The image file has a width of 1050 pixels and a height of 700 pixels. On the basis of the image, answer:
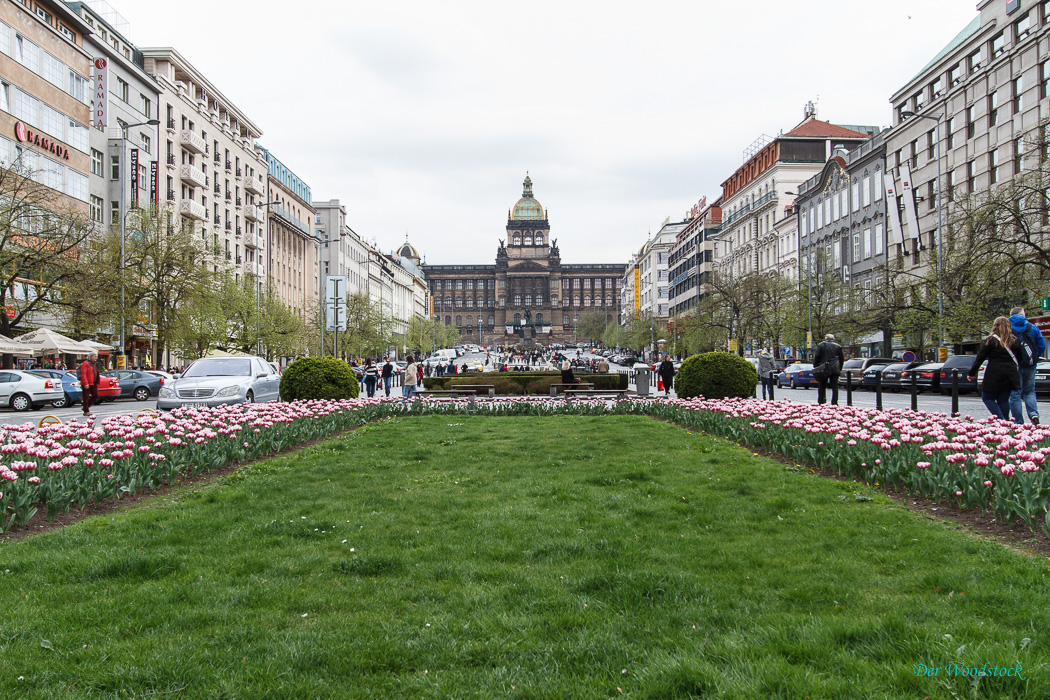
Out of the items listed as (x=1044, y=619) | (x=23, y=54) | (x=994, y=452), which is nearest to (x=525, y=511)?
(x=1044, y=619)

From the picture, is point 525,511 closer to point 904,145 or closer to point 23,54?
point 23,54

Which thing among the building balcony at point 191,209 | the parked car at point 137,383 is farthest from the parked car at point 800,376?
the building balcony at point 191,209

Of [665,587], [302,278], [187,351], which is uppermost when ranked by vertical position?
[302,278]

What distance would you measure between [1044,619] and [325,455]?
879 centimetres

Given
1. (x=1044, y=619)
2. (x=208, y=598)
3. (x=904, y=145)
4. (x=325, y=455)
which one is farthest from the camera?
(x=904, y=145)

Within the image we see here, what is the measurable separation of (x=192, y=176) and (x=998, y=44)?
51355 mm

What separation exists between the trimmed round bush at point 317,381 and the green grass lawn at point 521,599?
1116 cm

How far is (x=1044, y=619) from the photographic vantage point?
3.75m

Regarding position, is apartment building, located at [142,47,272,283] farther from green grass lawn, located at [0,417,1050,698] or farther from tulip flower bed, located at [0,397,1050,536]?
green grass lawn, located at [0,417,1050,698]

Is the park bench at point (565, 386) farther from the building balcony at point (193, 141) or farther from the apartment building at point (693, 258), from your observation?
the apartment building at point (693, 258)

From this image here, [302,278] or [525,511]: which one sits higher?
[302,278]

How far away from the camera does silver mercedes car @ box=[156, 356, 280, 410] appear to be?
1900 centimetres

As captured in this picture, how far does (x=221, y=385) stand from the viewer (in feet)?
63.3

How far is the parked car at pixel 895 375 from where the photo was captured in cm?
3269
